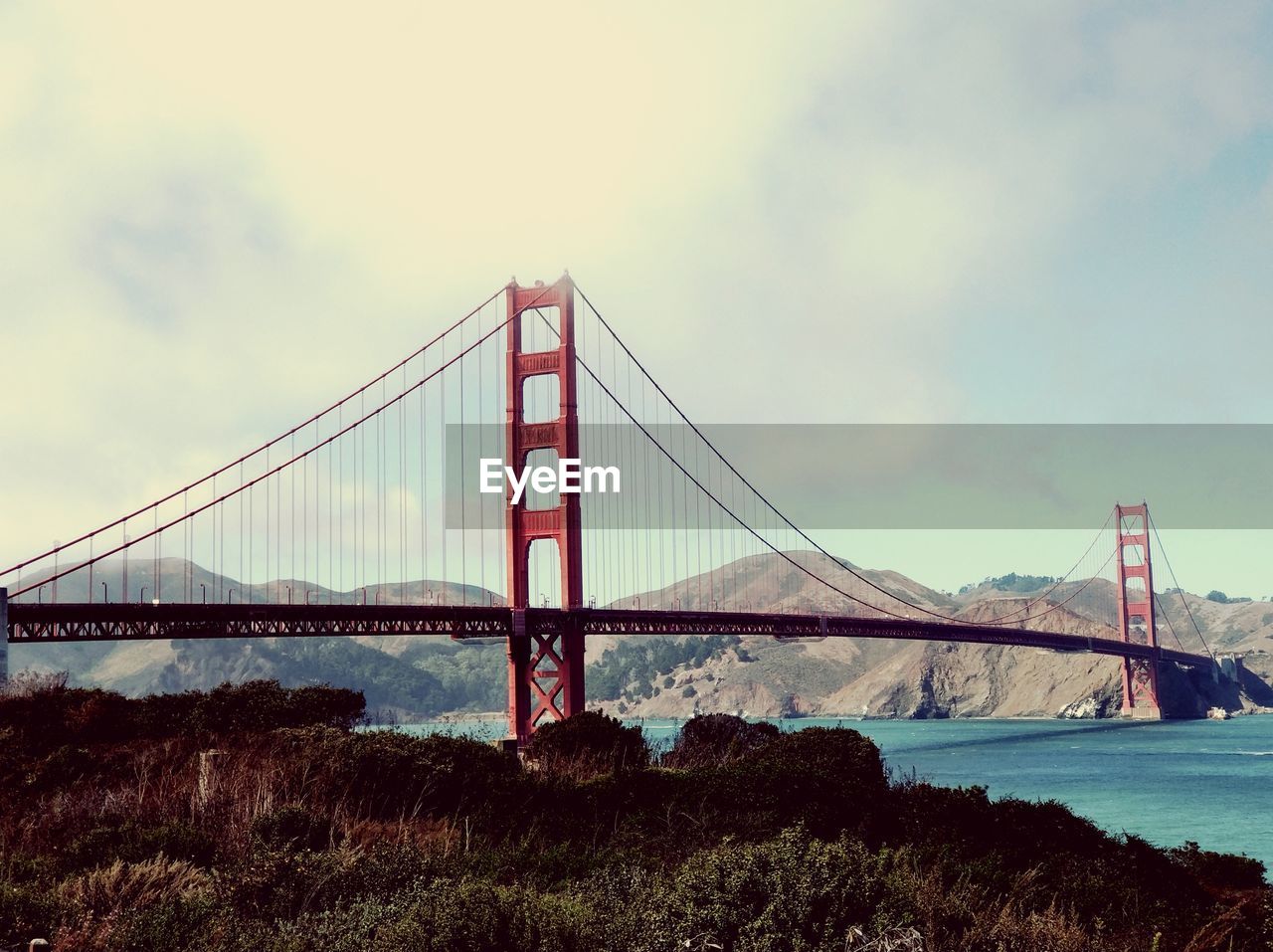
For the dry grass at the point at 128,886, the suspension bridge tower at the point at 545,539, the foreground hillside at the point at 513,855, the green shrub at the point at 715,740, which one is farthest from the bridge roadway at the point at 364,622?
the dry grass at the point at 128,886

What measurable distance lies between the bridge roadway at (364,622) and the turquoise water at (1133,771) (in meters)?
4.84

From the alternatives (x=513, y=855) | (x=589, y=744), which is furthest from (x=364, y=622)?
(x=513, y=855)

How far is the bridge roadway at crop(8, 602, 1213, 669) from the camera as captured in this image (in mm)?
39875

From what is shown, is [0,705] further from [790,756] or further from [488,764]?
[790,756]

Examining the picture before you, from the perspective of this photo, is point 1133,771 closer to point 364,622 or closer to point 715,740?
point 715,740

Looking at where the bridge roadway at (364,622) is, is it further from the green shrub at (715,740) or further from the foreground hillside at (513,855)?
the green shrub at (715,740)

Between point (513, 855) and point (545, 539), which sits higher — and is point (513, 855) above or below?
below

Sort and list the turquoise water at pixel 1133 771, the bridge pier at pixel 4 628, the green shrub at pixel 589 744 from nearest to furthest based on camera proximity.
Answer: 1. the green shrub at pixel 589 744
2. the bridge pier at pixel 4 628
3. the turquoise water at pixel 1133 771

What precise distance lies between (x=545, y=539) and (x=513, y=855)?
3930 cm

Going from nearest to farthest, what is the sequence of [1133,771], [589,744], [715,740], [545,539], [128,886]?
[128,886] < [589,744] < [715,740] < [545,539] < [1133,771]

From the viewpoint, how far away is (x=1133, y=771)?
77938 mm

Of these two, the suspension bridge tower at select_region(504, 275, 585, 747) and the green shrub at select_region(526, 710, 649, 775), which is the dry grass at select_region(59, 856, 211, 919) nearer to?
the green shrub at select_region(526, 710, 649, 775)

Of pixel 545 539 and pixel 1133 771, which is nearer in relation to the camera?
pixel 545 539

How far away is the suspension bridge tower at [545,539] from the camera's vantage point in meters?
54.1
